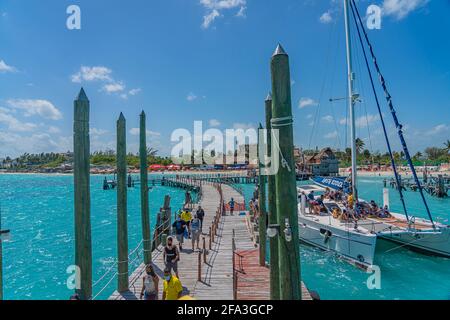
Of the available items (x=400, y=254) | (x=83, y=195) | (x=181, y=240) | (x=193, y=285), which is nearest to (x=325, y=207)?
(x=400, y=254)

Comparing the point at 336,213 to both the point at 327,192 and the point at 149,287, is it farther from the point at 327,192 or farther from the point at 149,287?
the point at 149,287

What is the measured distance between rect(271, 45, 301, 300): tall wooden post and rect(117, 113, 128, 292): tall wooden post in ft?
17.6

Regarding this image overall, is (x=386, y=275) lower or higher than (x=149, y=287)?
lower

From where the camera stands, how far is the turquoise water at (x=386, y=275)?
11391 millimetres

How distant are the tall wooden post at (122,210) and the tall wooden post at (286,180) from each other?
5.36 meters

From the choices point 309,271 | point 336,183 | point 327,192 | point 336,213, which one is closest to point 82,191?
point 309,271

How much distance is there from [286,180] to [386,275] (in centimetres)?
1215

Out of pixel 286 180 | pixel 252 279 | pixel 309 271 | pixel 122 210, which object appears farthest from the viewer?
pixel 309 271

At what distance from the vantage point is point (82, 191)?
5.97 metres

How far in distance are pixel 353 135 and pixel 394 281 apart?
26.6ft

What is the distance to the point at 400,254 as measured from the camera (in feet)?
50.3

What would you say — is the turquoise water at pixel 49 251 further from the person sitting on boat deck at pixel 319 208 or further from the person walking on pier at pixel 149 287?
the person sitting on boat deck at pixel 319 208
